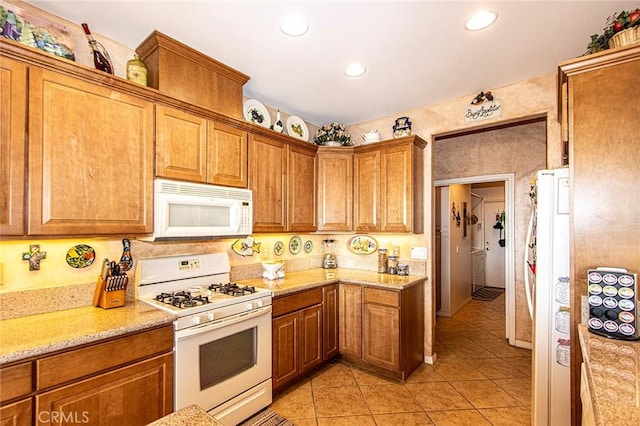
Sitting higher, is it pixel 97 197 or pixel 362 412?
pixel 97 197

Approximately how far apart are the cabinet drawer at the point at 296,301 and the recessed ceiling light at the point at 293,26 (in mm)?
1976

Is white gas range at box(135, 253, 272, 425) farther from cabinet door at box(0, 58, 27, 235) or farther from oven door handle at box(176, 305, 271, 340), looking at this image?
cabinet door at box(0, 58, 27, 235)

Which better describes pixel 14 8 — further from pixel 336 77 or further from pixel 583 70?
pixel 583 70

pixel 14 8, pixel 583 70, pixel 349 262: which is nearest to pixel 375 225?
pixel 349 262

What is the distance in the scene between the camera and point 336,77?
2545 millimetres

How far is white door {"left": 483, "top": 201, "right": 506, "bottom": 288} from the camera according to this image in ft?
22.1

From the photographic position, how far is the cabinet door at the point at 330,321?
2863 millimetres

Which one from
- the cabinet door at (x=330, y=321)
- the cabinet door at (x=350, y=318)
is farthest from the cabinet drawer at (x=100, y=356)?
the cabinet door at (x=350, y=318)

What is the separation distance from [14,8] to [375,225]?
3.09 metres

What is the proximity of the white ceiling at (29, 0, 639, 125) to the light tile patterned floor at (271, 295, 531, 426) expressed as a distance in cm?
275

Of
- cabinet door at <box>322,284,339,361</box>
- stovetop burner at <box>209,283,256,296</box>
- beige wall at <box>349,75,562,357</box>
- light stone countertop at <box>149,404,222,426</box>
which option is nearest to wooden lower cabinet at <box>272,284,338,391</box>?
cabinet door at <box>322,284,339,361</box>

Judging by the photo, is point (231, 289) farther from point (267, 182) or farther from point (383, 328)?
point (383, 328)

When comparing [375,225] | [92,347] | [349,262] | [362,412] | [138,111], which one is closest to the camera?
[92,347]

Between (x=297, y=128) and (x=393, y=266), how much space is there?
6.22 ft
